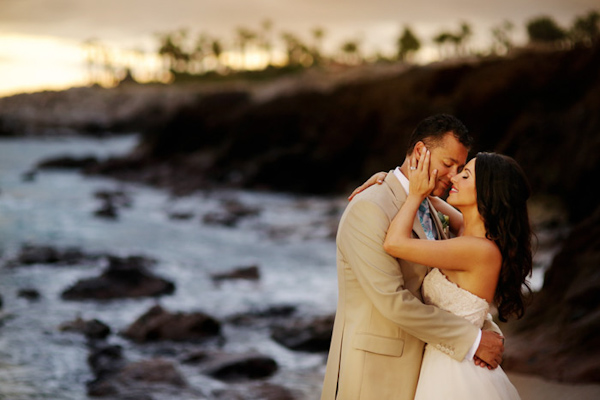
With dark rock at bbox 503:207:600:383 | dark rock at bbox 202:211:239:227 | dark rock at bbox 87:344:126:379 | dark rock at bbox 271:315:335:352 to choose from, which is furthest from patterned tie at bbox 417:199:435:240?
dark rock at bbox 202:211:239:227

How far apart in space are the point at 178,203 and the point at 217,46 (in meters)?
93.9

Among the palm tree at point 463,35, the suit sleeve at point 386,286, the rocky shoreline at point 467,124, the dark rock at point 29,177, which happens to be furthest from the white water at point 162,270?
the palm tree at point 463,35

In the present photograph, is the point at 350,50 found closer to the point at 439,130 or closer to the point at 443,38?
Result: the point at 443,38

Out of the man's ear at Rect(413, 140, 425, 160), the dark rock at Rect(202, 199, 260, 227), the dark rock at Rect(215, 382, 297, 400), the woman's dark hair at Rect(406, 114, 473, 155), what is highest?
the woman's dark hair at Rect(406, 114, 473, 155)

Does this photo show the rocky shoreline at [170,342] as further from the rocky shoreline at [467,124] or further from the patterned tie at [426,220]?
the patterned tie at [426,220]

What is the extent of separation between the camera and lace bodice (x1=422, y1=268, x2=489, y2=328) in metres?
3.07

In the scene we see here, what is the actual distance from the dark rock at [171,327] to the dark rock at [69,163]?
31244 millimetres

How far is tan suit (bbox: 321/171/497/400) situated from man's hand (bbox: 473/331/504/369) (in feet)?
0.18

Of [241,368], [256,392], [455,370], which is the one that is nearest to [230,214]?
[241,368]

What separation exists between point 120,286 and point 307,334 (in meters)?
4.26

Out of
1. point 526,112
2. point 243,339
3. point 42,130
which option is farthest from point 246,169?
point 42,130

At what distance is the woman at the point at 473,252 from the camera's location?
2.93 m

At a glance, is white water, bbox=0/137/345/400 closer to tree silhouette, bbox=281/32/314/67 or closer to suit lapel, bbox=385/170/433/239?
suit lapel, bbox=385/170/433/239

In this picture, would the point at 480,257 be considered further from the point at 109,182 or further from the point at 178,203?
the point at 109,182
